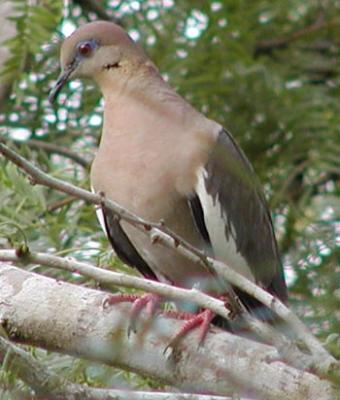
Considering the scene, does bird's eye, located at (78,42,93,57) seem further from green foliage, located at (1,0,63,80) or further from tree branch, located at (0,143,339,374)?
tree branch, located at (0,143,339,374)

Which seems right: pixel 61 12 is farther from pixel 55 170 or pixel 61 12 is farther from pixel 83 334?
pixel 83 334

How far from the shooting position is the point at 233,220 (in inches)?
135

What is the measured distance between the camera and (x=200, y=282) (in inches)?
132

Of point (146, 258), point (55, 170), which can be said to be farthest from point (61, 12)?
point (146, 258)

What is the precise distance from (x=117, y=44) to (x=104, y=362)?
162cm

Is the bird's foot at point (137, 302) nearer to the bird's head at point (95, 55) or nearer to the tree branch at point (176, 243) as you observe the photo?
the tree branch at point (176, 243)

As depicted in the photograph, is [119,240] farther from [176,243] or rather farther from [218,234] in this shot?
[176,243]

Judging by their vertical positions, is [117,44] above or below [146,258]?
above

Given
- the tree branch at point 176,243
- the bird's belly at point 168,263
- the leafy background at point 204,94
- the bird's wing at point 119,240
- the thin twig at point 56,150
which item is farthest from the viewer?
the thin twig at point 56,150

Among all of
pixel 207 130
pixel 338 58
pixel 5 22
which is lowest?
pixel 338 58

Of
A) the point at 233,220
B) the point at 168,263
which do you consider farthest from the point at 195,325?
the point at 233,220

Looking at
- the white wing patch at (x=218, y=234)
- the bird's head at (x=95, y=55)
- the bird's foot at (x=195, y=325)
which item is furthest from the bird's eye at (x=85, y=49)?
the bird's foot at (x=195, y=325)

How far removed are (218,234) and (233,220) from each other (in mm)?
177

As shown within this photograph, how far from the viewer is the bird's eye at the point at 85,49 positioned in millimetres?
3668
